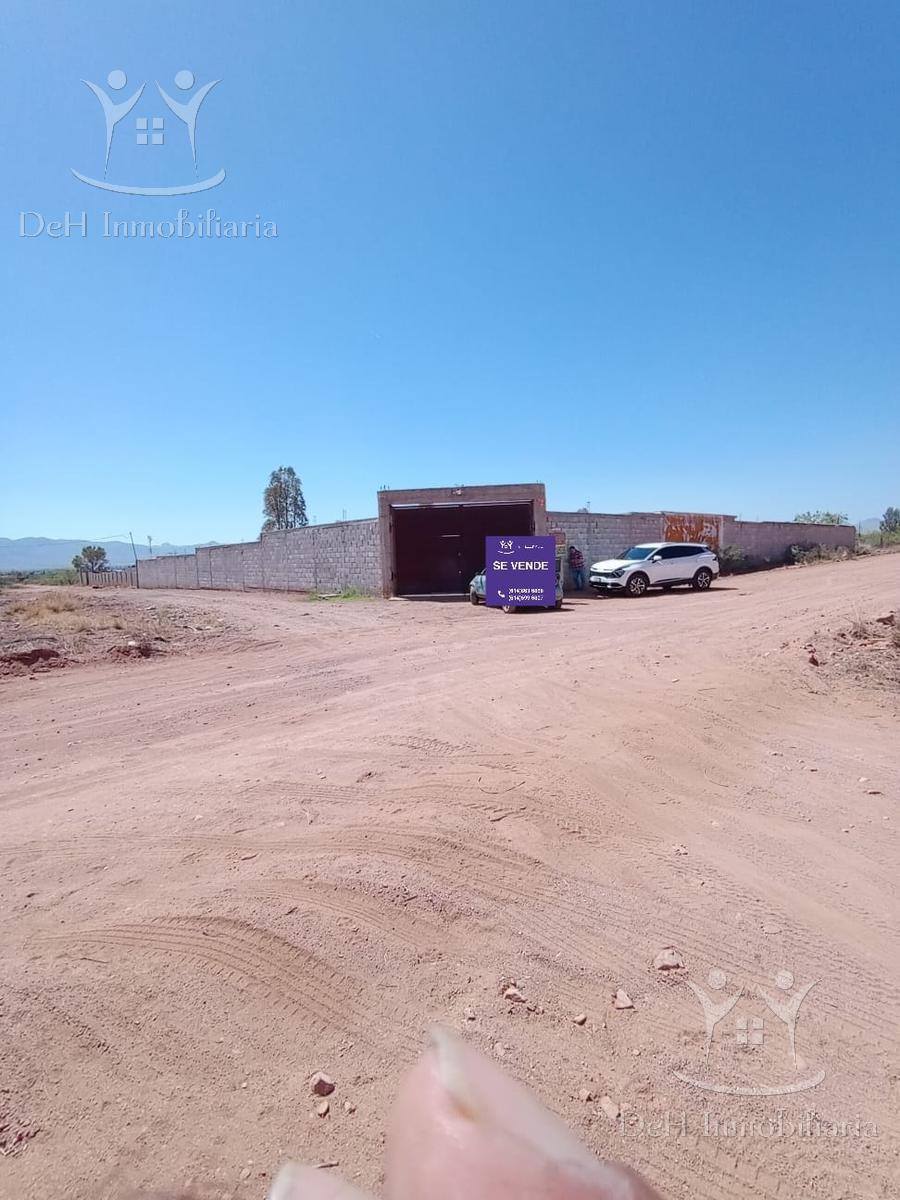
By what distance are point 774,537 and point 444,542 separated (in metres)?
19.3

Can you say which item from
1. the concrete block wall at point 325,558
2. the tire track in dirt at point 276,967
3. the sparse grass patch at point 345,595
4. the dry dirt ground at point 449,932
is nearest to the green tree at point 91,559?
the concrete block wall at point 325,558

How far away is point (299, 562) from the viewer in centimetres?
2925

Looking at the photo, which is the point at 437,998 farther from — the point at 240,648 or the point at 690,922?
the point at 240,648

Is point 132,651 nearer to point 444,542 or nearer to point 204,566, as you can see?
point 444,542

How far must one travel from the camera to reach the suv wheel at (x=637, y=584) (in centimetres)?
2088

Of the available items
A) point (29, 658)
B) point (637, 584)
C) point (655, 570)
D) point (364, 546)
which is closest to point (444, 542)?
point (364, 546)

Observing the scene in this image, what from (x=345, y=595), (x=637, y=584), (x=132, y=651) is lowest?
(x=132, y=651)

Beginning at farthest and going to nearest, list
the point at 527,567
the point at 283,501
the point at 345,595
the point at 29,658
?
1. the point at 283,501
2. the point at 345,595
3. the point at 527,567
4. the point at 29,658

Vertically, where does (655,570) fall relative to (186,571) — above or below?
below

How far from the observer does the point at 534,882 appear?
10.6 feet

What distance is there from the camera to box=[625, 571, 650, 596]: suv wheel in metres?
20.9

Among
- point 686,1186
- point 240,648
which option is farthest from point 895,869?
point 240,648

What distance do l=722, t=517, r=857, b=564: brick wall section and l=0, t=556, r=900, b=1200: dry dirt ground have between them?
2676 cm

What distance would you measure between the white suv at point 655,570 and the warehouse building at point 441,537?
2833 millimetres
